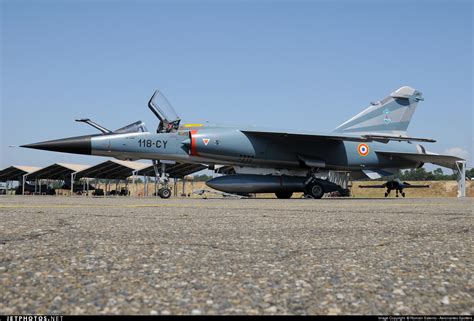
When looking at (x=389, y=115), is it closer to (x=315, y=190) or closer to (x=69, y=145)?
(x=315, y=190)

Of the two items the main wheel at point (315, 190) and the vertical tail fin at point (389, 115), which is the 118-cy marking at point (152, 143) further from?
the vertical tail fin at point (389, 115)

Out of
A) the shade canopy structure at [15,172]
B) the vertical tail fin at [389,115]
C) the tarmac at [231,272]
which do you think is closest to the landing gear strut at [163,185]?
the vertical tail fin at [389,115]

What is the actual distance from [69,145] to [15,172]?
30382mm

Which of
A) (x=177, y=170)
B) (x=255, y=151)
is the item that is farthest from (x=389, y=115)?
(x=177, y=170)

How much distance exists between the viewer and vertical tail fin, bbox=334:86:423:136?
19.8 m

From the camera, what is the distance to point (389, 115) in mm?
19797

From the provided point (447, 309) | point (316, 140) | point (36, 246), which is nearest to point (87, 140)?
point (316, 140)

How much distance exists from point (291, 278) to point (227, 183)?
13006 mm

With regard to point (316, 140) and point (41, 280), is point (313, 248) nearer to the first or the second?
point (41, 280)

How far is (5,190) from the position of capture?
149ft

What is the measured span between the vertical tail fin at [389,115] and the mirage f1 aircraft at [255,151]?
4.26ft

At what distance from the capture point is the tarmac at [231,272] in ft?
5.85

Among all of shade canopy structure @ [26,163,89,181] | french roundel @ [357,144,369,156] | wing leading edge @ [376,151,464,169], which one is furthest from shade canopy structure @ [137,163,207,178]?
wing leading edge @ [376,151,464,169]

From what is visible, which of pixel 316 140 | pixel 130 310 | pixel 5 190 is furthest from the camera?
pixel 5 190
